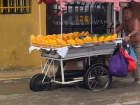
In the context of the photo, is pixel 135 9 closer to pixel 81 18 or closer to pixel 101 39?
pixel 101 39

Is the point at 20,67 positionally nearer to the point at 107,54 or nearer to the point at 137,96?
the point at 107,54

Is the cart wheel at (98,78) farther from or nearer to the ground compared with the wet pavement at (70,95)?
farther from the ground

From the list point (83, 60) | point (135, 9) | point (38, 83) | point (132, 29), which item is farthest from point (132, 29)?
point (38, 83)

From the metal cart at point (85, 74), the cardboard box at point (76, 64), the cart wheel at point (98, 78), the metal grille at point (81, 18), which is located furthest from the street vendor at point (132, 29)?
the metal grille at point (81, 18)

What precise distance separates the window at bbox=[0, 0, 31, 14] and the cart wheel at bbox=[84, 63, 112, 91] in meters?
3.44

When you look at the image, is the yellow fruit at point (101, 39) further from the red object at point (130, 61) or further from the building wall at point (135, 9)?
the building wall at point (135, 9)

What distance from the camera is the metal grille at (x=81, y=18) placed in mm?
9883

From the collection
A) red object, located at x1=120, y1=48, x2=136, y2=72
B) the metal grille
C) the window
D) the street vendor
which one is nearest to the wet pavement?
red object, located at x1=120, y1=48, x2=136, y2=72

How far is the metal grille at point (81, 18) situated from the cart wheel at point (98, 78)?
10.8 feet

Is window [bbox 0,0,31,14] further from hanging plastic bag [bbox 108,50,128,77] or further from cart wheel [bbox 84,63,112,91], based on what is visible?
hanging plastic bag [bbox 108,50,128,77]

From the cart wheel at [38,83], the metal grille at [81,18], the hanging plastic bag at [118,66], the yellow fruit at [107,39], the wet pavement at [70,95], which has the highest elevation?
the metal grille at [81,18]

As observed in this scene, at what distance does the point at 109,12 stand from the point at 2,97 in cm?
545

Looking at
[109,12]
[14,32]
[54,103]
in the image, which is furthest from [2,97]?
[109,12]

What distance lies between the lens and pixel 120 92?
6.86m
